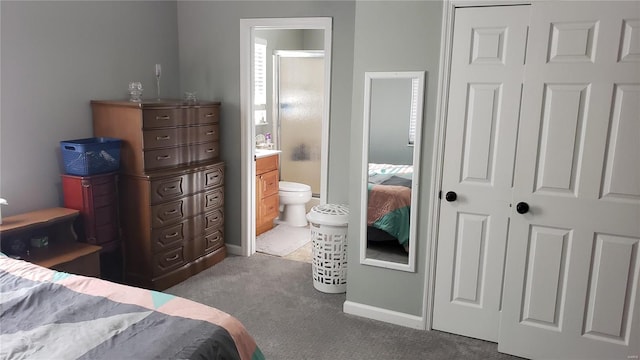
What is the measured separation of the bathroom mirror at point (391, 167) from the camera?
118 inches

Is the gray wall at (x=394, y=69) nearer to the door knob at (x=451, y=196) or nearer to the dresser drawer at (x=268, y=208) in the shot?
the door knob at (x=451, y=196)

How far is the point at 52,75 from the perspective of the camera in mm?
3311

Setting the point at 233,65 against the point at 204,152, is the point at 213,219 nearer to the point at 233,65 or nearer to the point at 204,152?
the point at 204,152

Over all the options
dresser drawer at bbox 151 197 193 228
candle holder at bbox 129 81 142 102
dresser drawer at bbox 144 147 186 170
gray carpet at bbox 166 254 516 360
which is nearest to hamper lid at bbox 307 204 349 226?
gray carpet at bbox 166 254 516 360

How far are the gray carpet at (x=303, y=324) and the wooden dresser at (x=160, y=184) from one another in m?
0.26

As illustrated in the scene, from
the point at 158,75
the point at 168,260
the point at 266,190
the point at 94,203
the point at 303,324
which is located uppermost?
the point at 158,75

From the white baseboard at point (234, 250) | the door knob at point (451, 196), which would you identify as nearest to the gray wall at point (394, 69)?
the door knob at point (451, 196)

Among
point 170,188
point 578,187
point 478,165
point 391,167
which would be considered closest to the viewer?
point 578,187

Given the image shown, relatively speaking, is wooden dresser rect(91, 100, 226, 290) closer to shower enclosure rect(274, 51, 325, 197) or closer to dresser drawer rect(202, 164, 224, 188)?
dresser drawer rect(202, 164, 224, 188)

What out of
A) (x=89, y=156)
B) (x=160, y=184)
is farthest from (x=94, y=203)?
(x=160, y=184)

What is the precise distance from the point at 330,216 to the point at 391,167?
735 mm

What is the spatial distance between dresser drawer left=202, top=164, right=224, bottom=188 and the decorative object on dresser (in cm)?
107

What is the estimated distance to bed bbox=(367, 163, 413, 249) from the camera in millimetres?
3127

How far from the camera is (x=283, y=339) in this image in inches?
118
